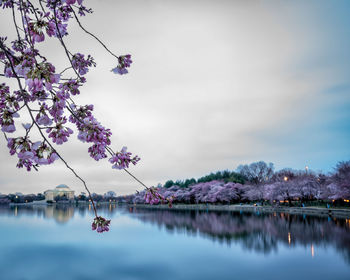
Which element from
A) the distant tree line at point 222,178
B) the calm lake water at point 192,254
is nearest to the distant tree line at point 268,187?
the distant tree line at point 222,178

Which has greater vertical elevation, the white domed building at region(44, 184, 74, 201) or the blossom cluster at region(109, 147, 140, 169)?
the blossom cluster at region(109, 147, 140, 169)

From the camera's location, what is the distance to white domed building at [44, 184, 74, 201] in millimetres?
147750

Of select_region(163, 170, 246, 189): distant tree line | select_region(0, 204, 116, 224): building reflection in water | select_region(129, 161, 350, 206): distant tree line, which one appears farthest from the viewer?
select_region(163, 170, 246, 189): distant tree line

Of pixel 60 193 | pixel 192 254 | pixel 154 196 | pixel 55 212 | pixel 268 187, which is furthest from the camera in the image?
pixel 60 193

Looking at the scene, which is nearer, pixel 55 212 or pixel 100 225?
pixel 100 225

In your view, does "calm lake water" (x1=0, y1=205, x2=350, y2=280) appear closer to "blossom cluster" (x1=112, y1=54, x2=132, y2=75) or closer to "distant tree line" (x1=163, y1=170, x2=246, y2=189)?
"blossom cluster" (x1=112, y1=54, x2=132, y2=75)

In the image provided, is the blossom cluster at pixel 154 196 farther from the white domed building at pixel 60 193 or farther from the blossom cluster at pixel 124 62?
the white domed building at pixel 60 193

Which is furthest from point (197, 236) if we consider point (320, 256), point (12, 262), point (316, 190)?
point (316, 190)

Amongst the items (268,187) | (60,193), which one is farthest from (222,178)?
(60,193)

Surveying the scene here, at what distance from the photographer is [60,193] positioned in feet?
500

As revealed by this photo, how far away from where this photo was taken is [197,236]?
25125 mm

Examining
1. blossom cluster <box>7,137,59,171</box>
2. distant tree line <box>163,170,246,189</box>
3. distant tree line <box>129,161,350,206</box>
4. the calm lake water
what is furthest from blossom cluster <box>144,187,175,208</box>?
distant tree line <box>163,170,246,189</box>

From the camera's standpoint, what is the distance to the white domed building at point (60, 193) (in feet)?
485

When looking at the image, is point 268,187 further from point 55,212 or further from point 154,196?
point 154,196
